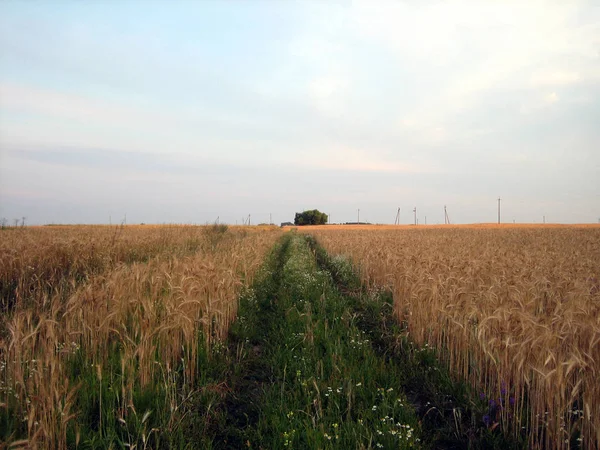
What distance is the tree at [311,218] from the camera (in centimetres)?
11162

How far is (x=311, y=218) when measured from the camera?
11162cm

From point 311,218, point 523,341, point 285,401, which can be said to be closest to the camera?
point 523,341

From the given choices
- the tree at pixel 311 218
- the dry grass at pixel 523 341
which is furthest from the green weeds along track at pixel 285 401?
the tree at pixel 311 218

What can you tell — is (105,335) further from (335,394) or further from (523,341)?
(523,341)

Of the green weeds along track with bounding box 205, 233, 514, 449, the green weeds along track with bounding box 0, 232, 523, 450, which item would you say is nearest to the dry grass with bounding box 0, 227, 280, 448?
the green weeds along track with bounding box 0, 232, 523, 450

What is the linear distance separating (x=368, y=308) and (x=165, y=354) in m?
4.66

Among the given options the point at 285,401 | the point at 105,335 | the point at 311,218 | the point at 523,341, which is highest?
the point at 311,218

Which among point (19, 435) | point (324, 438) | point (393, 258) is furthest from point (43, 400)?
point (393, 258)

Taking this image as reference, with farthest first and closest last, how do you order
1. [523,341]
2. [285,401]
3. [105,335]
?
[105,335]
[285,401]
[523,341]

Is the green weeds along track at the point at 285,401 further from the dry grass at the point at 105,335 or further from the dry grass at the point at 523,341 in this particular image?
the dry grass at the point at 523,341

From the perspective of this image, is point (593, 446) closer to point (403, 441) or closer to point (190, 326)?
point (403, 441)

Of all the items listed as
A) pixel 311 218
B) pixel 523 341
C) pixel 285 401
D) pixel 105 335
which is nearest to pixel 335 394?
pixel 285 401

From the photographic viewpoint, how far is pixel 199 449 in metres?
3.20

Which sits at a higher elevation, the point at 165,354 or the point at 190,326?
the point at 190,326
